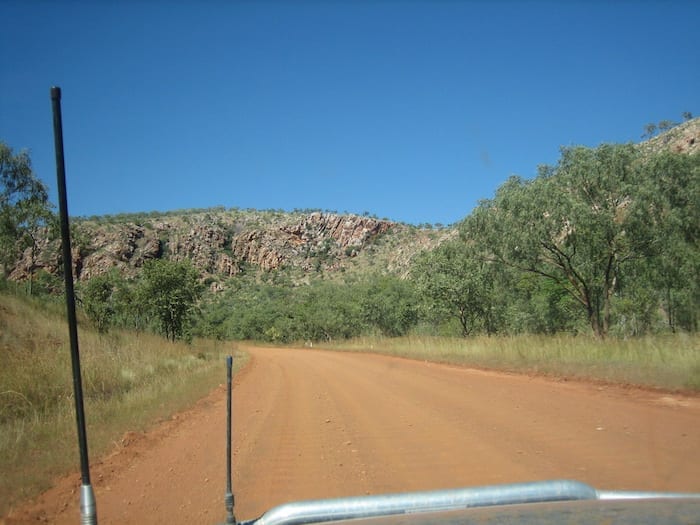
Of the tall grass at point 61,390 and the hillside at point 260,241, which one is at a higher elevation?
the hillside at point 260,241

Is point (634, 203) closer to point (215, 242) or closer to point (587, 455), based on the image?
point (587, 455)

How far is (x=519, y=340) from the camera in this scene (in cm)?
2048

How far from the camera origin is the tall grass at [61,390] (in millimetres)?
7523

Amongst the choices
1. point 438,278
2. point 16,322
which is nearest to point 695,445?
point 16,322

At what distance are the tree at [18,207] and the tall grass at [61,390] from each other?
3.56 meters

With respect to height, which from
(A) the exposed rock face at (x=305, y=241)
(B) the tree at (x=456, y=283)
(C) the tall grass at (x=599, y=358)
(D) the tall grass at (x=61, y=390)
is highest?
(A) the exposed rock face at (x=305, y=241)

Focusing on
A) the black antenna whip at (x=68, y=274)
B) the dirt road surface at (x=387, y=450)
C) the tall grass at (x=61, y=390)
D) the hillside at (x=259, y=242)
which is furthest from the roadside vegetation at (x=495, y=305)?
the hillside at (x=259, y=242)

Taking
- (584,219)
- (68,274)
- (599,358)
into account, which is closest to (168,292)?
(584,219)

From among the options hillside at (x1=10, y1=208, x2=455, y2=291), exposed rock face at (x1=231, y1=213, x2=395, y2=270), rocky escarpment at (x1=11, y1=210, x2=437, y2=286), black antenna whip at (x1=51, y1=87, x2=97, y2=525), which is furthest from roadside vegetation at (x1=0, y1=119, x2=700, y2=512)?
exposed rock face at (x1=231, y1=213, x2=395, y2=270)

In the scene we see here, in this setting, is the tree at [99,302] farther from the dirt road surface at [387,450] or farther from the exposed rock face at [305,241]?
the exposed rock face at [305,241]

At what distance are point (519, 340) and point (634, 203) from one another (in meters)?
6.23

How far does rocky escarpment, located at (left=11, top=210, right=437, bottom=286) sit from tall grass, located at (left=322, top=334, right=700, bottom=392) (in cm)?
7940

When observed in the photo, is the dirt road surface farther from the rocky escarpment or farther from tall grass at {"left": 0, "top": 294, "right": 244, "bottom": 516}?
the rocky escarpment

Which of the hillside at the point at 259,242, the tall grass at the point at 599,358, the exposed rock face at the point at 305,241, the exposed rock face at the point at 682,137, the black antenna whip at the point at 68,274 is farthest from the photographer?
the exposed rock face at the point at 305,241
